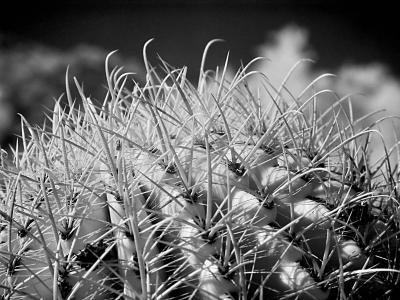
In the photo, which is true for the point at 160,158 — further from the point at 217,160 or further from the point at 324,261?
the point at 324,261

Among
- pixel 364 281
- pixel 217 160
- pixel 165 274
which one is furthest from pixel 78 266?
pixel 364 281

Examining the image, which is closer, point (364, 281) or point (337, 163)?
point (364, 281)

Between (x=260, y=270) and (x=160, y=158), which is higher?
(x=160, y=158)

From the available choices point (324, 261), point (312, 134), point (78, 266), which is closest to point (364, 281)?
point (324, 261)

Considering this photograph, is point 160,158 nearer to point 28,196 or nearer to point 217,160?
point 217,160

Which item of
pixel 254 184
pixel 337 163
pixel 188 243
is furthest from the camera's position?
pixel 337 163

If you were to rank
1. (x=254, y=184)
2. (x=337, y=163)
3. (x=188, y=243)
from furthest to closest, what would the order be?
(x=337, y=163) → (x=254, y=184) → (x=188, y=243)
